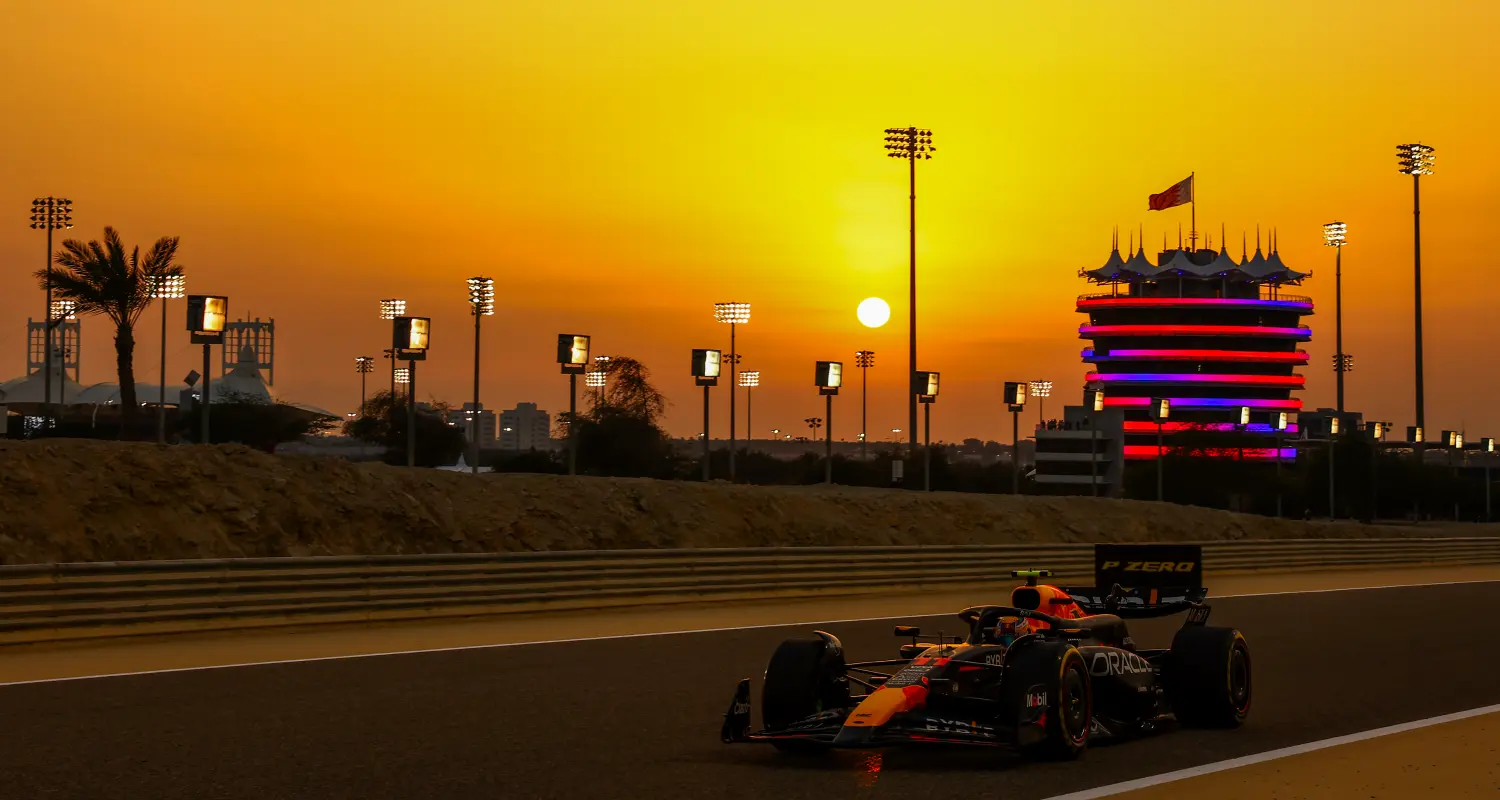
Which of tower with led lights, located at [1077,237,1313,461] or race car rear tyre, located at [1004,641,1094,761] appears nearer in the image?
race car rear tyre, located at [1004,641,1094,761]

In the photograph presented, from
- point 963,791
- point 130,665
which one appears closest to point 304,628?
point 130,665

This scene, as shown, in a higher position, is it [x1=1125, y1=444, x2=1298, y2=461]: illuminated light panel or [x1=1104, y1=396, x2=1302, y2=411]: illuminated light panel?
[x1=1104, y1=396, x2=1302, y2=411]: illuminated light panel

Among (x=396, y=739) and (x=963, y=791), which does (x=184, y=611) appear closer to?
(x=396, y=739)

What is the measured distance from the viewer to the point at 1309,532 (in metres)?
54.4

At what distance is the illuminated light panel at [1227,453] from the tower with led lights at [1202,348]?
0.16 m

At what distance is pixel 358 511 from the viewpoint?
26.7 metres

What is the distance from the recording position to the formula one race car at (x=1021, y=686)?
367 inches

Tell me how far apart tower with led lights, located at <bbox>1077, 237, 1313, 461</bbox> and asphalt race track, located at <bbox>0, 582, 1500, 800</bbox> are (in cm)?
15506

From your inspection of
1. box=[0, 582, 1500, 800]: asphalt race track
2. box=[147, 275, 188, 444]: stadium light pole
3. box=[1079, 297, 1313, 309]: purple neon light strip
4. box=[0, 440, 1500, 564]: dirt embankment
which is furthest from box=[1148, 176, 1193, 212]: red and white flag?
box=[0, 582, 1500, 800]: asphalt race track

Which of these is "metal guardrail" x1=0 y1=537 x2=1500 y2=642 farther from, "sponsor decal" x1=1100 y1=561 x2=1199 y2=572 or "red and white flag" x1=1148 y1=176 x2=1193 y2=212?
"red and white flag" x1=1148 y1=176 x2=1193 y2=212

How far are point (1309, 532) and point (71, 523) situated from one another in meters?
42.3

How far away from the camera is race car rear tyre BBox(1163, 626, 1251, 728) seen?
11180 mm

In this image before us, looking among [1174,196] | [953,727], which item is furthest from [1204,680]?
[1174,196]

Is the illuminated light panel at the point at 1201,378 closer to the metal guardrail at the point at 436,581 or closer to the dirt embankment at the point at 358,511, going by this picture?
the dirt embankment at the point at 358,511
